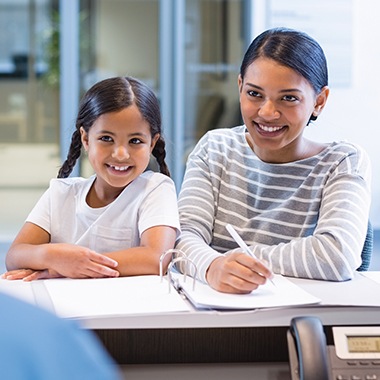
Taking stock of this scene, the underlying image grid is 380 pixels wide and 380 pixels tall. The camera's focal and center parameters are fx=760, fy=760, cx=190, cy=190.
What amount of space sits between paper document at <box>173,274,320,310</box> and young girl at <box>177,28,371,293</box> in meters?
0.10

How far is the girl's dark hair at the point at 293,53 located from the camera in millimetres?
1532

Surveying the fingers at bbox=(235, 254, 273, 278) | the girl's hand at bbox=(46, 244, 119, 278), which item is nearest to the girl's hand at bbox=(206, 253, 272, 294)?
the fingers at bbox=(235, 254, 273, 278)

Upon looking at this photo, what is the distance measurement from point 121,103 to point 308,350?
77cm

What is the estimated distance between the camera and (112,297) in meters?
1.20

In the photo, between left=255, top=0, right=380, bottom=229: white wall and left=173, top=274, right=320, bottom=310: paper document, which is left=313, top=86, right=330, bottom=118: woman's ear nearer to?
left=173, top=274, right=320, bottom=310: paper document

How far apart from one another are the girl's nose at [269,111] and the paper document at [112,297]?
398 millimetres

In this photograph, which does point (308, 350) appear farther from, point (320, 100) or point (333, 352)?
point (320, 100)

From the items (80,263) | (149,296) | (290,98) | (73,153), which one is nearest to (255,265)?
(149,296)

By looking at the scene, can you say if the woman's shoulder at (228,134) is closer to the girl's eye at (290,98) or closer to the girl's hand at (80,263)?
the girl's eye at (290,98)

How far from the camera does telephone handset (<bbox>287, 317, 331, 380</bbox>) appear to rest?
39.9 inches

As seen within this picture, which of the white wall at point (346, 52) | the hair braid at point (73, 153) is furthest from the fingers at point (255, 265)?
the white wall at point (346, 52)

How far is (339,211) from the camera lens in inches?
59.3

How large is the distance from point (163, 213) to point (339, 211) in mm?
358

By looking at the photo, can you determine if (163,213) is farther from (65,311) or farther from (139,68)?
(139,68)
